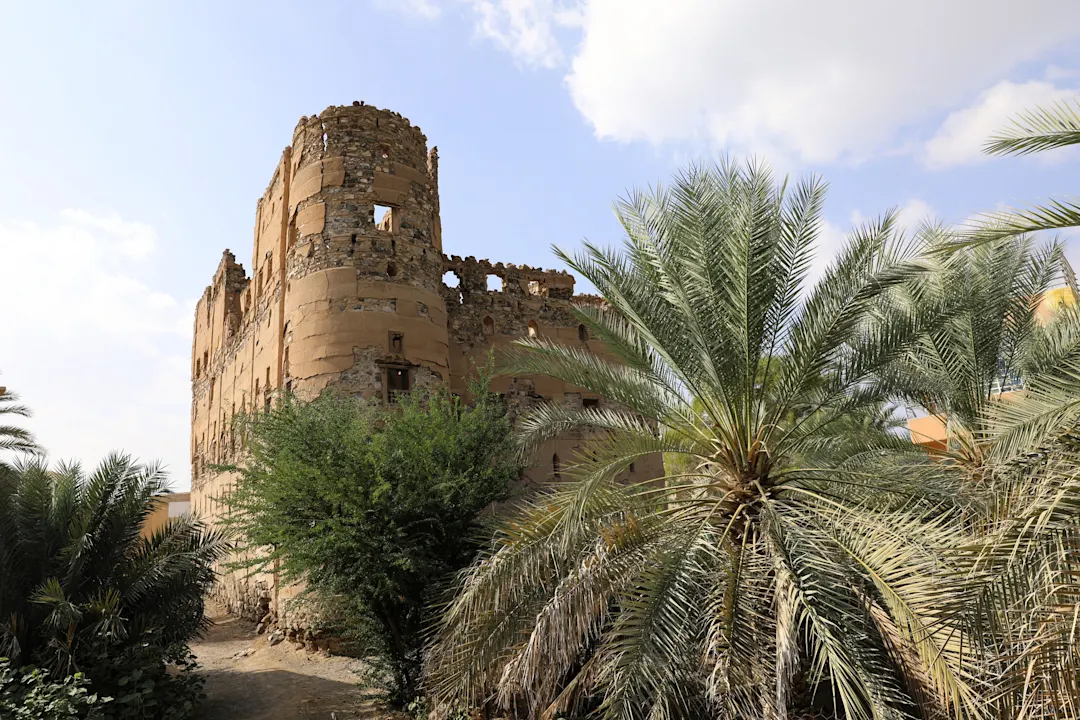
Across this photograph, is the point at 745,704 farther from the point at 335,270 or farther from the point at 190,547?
the point at 335,270

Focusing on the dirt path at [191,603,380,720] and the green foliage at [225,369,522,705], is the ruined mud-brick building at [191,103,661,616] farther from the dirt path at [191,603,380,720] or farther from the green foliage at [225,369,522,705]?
the green foliage at [225,369,522,705]

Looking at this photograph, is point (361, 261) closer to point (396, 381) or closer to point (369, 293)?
point (369, 293)

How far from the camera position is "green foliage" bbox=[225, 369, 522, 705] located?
1006cm

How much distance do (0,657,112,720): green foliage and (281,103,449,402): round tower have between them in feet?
23.4

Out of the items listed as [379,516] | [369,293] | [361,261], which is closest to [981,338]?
[379,516]

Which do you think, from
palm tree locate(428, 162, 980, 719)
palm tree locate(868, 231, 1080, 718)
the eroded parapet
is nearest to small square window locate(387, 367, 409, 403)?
the eroded parapet

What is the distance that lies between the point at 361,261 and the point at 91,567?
7641 millimetres

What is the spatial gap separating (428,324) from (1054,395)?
40.9 ft

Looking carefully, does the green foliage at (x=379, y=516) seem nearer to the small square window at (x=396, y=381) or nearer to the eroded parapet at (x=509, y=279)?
the small square window at (x=396, y=381)

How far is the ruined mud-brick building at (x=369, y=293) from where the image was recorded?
15.4m

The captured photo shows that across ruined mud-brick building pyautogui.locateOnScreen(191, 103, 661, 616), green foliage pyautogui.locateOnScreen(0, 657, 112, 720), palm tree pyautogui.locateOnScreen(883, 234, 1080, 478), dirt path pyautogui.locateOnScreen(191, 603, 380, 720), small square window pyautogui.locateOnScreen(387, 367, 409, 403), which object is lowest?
dirt path pyautogui.locateOnScreen(191, 603, 380, 720)

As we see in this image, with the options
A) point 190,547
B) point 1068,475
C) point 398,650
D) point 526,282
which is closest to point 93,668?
point 190,547

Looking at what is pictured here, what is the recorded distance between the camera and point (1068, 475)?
4.46 meters

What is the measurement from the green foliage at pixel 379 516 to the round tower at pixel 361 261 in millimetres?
3875
